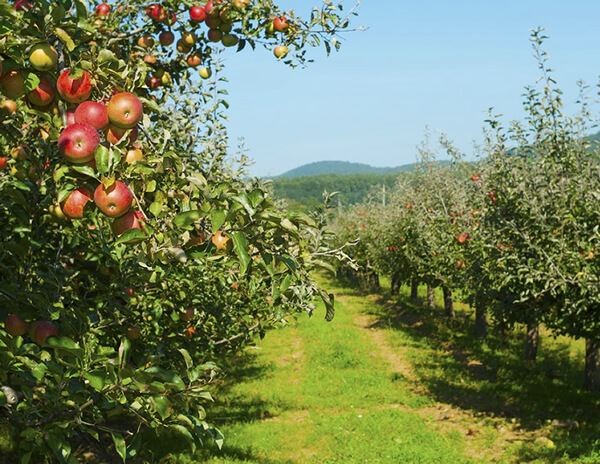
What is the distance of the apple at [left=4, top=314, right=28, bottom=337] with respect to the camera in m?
2.80

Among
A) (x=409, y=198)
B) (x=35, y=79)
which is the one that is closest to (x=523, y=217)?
(x=35, y=79)

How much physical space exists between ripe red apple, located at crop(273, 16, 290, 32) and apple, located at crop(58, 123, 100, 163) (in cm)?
246

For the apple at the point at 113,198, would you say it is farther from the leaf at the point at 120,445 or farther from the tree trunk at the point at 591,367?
the tree trunk at the point at 591,367

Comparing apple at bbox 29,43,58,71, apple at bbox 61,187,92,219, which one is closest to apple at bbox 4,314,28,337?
apple at bbox 61,187,92,219

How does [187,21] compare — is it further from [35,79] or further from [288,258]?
[288,258]

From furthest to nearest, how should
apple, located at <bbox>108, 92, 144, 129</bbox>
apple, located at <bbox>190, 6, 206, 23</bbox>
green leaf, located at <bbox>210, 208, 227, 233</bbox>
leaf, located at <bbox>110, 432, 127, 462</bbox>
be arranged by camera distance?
1. apple, located at <bbox>190, 6, 206, 23</bbox>
2. leaf, located at <bbox>110, 432, 127, 462</bbox>
3. apple, located at <bbox>108, 92, 144, 129</bbox>
4. green leaf, located at <bbox>210, 208, 227, 233</bbox>

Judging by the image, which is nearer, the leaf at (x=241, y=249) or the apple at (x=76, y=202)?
the leaf at (x=241, y=249)

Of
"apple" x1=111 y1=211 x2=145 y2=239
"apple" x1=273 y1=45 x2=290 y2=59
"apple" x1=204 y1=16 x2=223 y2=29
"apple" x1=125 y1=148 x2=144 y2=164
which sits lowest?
→ "apple" x1=111 y1=211 x2=145 y2=239

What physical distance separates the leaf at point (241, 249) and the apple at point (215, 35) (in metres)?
2.94

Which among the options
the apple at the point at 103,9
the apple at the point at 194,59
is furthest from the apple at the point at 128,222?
the apple at the point at 103,9

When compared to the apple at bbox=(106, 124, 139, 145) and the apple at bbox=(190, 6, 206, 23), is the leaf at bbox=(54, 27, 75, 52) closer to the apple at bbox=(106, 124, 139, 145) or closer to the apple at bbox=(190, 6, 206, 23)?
the apple at bbox=(106, 124, 139, 145)

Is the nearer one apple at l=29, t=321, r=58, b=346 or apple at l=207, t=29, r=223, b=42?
apple at l=29, t=321, r=58, b=346

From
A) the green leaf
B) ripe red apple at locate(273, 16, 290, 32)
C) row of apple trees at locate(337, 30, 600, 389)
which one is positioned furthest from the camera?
row of apple trees at locate(337, 30, 600, 389)

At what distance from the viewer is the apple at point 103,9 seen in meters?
4.57
